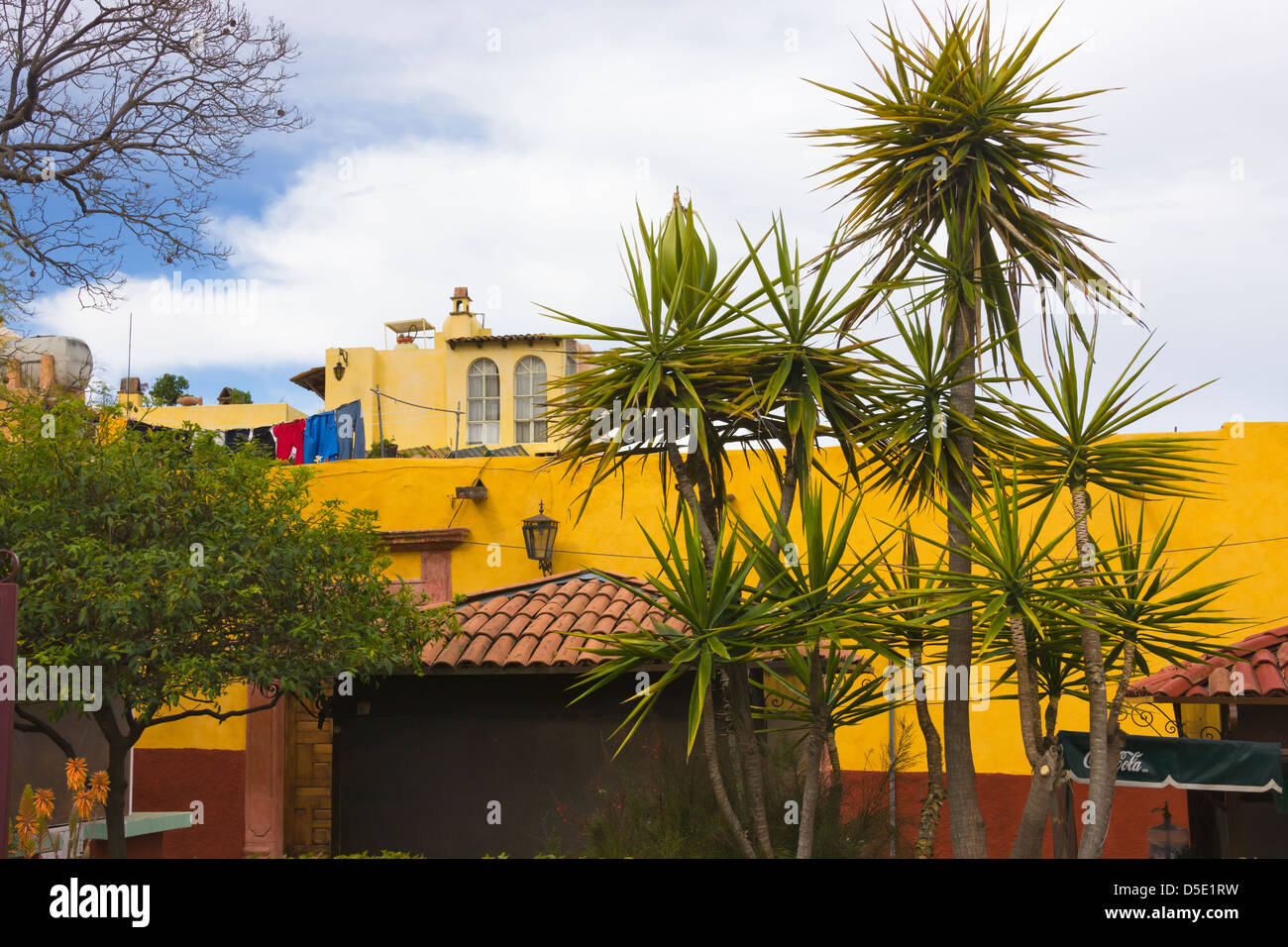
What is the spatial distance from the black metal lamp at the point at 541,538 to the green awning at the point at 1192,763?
8.39 meters

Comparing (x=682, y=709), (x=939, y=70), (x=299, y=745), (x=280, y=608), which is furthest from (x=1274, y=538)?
(x=299, y=745)

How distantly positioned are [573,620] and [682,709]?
1496 millimetres

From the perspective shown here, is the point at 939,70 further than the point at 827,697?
Yes

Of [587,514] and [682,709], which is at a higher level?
[587,514]

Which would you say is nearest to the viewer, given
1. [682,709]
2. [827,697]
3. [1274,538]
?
[827,697]

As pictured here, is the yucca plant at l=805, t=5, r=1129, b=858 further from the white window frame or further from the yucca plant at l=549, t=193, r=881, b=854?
the white window frame

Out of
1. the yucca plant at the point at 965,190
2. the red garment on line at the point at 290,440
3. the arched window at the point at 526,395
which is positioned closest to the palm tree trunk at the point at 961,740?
the yucca plant at the point at 965,190

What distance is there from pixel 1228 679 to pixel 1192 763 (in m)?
1.07

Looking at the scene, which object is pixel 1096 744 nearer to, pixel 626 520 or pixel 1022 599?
pixel 1022 599

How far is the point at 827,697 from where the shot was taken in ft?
26.4

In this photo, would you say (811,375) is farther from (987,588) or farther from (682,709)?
(682,709)

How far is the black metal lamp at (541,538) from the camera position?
16.4 metres

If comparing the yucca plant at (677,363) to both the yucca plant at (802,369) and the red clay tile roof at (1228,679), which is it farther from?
the red clay tile roof at (1228,679)

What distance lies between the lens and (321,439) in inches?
933
